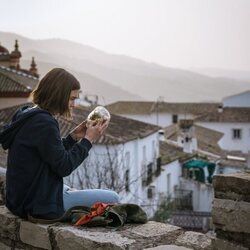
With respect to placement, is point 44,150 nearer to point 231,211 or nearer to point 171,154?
point 231,211

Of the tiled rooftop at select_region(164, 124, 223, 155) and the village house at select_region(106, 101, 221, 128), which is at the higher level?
the village house at select_region(106, 101, 221, 128)

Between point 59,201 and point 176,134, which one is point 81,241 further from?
point 176,134

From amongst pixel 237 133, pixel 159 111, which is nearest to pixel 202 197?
pixel 237 133


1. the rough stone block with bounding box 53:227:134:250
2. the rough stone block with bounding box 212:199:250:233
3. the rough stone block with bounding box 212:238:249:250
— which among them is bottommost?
the rough stone block with bounding box 53:227:134:250

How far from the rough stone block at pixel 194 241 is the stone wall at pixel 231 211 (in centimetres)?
24

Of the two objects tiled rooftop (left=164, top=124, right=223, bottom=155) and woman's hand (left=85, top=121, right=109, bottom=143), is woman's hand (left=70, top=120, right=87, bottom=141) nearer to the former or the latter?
woman's hand (left=85, top=121, right=109, bottom=143)

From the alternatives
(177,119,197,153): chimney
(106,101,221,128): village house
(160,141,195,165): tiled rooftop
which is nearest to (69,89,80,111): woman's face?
(160,141,195,165): tiled rooftop

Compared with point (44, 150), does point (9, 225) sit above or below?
below

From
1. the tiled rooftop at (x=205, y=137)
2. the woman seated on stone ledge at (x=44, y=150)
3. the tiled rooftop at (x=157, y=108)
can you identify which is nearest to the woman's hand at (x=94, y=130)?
the woman seated on stone ledge at (x=44, y=150)

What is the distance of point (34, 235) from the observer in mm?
2840

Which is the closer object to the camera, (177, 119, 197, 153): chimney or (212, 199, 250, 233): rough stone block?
A: (212, 199, 250, 233): rough stone block

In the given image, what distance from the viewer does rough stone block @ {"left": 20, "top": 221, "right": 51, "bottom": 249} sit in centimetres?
278

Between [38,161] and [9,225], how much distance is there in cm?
50

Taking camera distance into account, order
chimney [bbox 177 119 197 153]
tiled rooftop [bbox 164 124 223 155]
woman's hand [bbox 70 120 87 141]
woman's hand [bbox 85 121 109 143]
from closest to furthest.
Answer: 1. woman's hand [bbox 85 121 109 143]
2. woman's hand [bbox 70 120 87 141]
3. chimney [bbox 177 119 197 153]
4. tiled rooftop [bbox 164 124 223 155]
